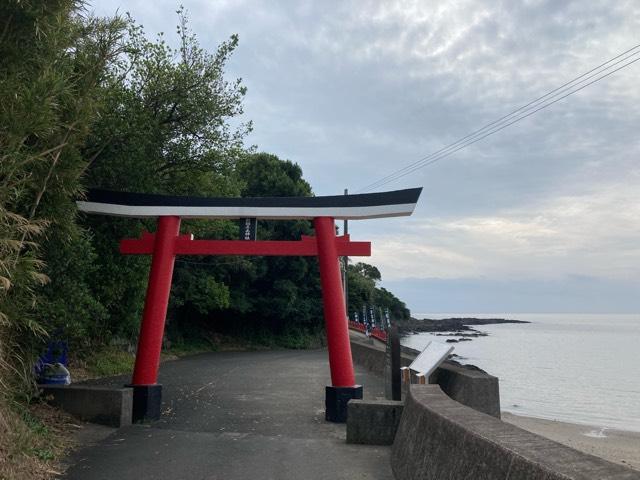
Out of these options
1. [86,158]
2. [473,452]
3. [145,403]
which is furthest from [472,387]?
[86,158]

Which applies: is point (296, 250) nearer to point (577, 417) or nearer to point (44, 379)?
point (44, 379)

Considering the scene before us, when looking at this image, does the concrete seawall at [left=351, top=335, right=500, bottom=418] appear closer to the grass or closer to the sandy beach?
the grass

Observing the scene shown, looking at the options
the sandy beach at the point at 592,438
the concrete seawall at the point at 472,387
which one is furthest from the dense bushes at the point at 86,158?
the sandy beach at the point at 592,438

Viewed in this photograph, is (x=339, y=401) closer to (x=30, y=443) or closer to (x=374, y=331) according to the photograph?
(x=30, y=443)

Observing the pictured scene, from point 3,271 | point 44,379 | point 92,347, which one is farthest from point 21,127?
point 92,347

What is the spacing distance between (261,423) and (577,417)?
15.1 meters

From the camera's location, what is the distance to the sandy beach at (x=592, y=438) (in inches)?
471

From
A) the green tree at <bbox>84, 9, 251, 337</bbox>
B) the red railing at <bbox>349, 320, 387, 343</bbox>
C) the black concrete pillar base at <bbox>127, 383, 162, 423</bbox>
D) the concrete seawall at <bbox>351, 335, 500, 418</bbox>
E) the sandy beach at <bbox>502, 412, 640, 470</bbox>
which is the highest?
the green tree at <bbox>84, 9, 251, 337</bbox>

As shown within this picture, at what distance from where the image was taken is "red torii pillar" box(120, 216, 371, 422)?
27.5 feet

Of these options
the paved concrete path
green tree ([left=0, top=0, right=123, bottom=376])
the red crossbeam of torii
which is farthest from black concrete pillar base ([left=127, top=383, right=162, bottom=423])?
the red crossbeam of torii

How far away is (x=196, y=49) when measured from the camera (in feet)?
42.0

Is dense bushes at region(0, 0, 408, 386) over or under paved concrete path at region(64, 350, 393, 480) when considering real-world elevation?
over

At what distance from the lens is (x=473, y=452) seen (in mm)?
3359

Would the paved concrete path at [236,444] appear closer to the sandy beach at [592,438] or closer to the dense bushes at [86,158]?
the dense bushes at [86,158]
